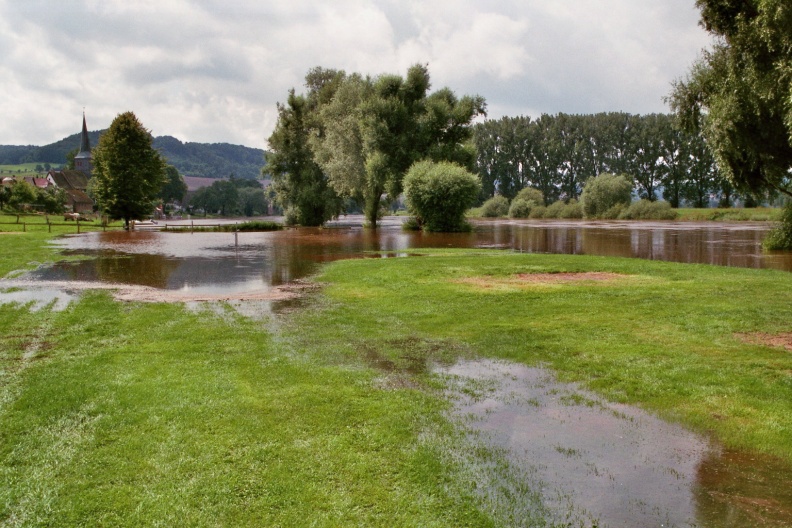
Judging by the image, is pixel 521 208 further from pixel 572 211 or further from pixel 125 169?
pixel 125 169

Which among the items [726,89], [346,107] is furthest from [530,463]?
[346,107]

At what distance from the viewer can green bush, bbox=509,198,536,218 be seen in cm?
10406

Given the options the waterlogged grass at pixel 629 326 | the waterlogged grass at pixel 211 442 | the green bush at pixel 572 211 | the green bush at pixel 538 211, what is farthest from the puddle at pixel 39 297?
the green bush at pixel 538 211

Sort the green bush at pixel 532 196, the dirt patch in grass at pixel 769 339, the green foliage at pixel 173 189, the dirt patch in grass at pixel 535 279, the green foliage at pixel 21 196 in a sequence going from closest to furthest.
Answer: the dirt patch in grass at pixel 769 339, the dirt patch in grass at pixel 535 279, the green foliage at pixel 21 196, the green bush at pixel 532 196, the green foliage at pixel 173 189

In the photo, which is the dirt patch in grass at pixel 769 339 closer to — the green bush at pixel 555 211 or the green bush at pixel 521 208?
the green bush at pixel 555 211

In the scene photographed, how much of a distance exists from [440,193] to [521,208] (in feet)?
196

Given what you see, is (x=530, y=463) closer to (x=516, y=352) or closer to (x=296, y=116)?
(x=516, y=352)

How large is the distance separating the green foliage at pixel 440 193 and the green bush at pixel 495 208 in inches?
2333

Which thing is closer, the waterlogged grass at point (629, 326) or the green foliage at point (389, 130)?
the waterlogged grass at point (629, 326)

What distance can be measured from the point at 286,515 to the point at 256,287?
12.7 metres

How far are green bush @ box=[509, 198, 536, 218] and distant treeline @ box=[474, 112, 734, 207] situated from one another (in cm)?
1436

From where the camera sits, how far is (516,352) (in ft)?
30.3

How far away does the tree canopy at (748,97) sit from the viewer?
14.6 m

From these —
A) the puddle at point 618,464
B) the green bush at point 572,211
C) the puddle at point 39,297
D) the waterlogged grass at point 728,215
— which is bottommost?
the puddle at point 618,464
